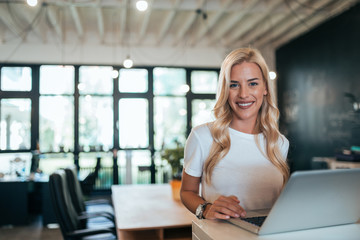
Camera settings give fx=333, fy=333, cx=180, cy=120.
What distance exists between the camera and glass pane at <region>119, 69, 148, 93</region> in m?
8.36

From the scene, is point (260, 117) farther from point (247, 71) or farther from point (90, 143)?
point (90, 143)

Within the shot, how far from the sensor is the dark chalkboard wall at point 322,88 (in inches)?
233

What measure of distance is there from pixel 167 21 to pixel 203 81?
2.31 m

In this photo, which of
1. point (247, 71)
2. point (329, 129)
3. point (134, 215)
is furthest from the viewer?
point (329, 129)

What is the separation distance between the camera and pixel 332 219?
870 millimetres

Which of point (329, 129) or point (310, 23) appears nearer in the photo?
point (329, 129)

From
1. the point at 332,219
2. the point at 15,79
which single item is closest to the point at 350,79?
the point at 332,219

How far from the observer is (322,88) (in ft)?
22.1

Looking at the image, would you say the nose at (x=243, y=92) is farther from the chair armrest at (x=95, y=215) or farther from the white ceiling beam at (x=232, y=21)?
the white ceiling beam at (x=232, y=21)

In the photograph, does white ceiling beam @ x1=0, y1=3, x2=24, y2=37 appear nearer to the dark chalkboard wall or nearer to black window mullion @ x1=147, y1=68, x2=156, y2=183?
black window mullion @ x1=147, y1=68, x2=156, y2=183

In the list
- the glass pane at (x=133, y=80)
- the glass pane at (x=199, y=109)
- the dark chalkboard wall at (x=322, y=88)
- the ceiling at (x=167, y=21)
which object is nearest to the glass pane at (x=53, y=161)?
the glass pane at (x=133, y=80)

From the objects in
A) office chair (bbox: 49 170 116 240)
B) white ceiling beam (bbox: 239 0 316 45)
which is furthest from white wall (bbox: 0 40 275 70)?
office chair (bbox: 49 170 116 240)

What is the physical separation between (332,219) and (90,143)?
7756mm

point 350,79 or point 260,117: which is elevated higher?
point 350,79
